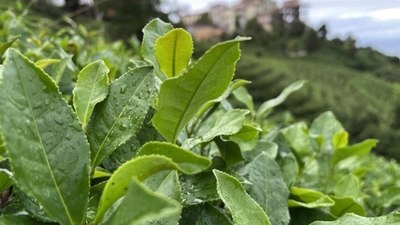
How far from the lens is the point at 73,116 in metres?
0.43

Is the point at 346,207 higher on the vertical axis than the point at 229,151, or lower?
lower

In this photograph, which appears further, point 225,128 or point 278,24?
point 278,24

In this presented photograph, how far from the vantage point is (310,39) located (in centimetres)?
3431

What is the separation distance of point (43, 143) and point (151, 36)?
0.81 feet

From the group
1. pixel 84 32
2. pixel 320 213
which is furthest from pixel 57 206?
pixel 84 32

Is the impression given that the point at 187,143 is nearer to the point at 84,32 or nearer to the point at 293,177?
the point at 293,177

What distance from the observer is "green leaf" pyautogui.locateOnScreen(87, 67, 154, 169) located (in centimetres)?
48

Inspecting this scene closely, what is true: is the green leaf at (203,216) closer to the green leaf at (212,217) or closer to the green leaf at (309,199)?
the green leaf at (212,217)

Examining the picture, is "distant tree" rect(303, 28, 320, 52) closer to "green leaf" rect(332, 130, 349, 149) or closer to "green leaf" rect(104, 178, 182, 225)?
"green leaf" rect(332, 130, 349, 149)

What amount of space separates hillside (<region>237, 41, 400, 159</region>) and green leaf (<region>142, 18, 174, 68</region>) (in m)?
19.1

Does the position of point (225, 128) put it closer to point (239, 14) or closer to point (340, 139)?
point (340, 139)

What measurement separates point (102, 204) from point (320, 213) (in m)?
0.37

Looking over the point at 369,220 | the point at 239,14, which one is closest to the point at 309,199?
the point at 369,220

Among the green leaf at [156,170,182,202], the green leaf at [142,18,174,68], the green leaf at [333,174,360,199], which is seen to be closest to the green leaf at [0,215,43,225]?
the green leaf at [156,170,182,202]
